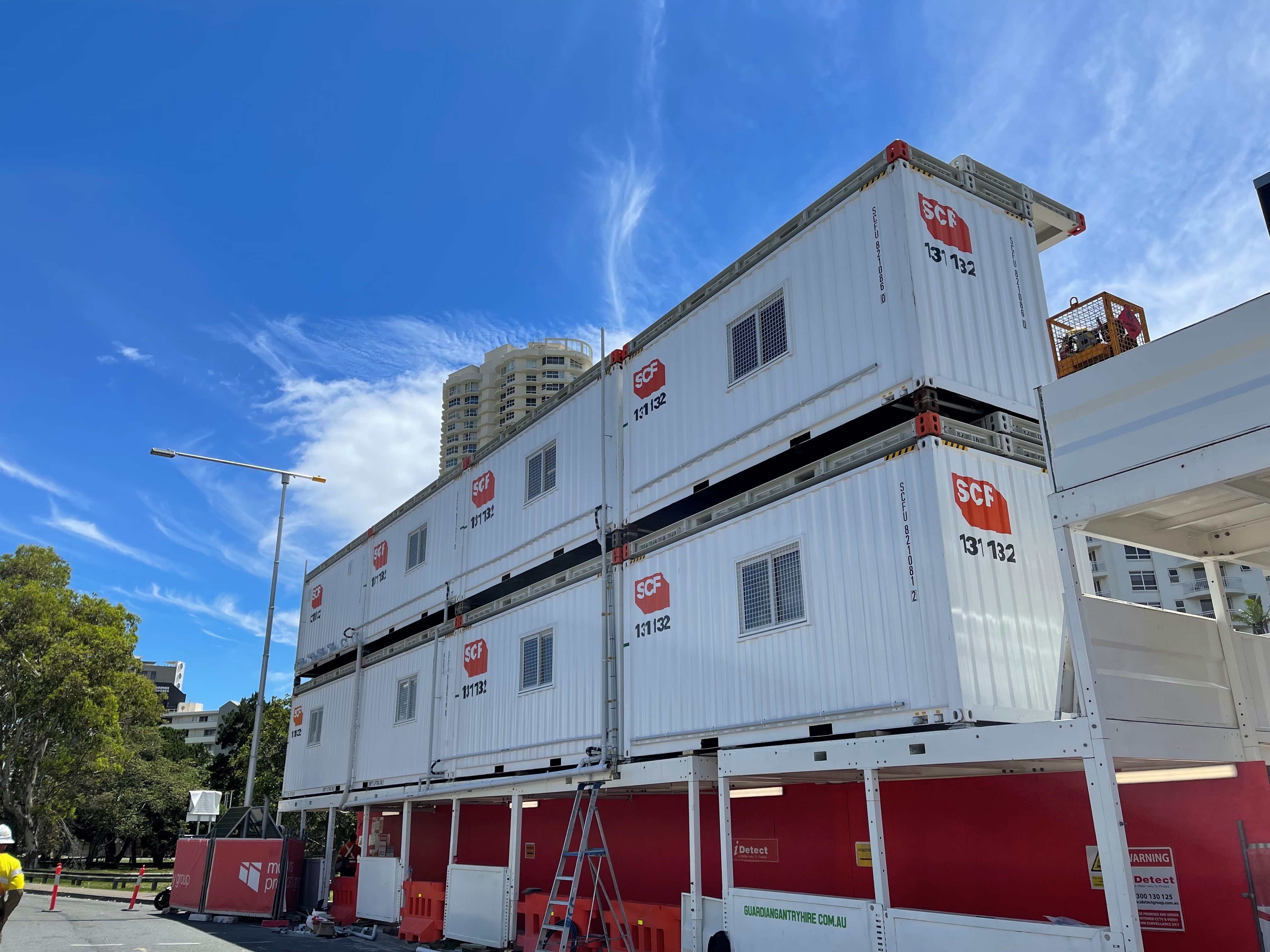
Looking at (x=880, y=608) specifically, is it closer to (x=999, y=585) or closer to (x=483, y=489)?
(x=999, y=585)

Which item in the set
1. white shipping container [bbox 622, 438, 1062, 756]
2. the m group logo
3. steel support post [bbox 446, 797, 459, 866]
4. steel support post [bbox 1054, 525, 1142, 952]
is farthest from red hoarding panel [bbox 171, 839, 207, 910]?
steel support post [bbox 1054, 525, 1142, 952]

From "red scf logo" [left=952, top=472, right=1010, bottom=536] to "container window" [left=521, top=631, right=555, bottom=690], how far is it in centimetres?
722

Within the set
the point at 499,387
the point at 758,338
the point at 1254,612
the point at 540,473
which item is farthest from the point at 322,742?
the point at 499,387

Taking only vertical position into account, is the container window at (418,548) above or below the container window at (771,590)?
above

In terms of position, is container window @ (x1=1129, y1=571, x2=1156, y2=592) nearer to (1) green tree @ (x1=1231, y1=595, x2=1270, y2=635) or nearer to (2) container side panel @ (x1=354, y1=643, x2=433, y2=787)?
(1) green tree @ (x1=1231, y1=595, x2=1270, y2=635)

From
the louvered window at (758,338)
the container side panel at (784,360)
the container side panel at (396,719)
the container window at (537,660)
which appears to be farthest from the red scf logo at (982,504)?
the container side panel at (396,719)

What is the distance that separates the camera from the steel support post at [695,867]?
33.1 ft

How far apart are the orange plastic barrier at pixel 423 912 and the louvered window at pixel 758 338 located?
10243 millimetres

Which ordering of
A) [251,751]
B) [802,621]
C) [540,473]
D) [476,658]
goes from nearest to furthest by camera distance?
[802,621], [540,473], [476,658], [251,751]

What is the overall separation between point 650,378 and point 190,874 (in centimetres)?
1625

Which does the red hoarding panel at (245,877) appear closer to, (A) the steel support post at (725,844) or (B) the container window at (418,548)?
(B) the container window at (418,548)

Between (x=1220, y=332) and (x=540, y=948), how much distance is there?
1036 cm

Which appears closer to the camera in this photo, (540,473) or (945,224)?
(945,224)

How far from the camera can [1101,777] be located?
6.54 m
